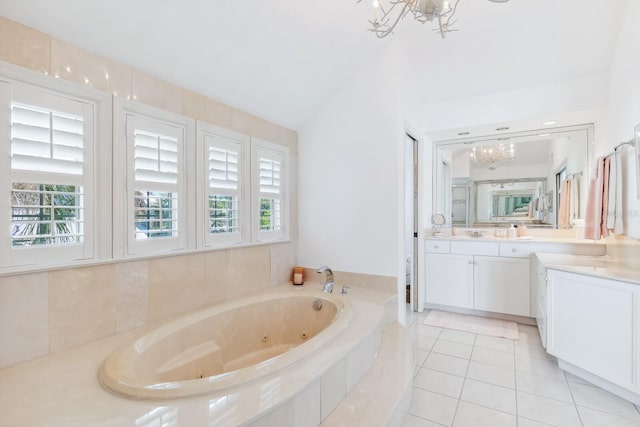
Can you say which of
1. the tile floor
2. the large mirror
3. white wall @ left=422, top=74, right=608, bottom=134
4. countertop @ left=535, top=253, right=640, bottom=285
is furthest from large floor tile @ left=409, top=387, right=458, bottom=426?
white wall @ left=422, top=74, right=608, bottom=134

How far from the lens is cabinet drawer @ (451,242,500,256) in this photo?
3298mm

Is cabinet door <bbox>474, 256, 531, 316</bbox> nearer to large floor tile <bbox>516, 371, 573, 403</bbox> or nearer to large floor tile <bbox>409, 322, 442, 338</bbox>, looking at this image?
large floor tile <bbox>409, 322, 442, 338</bbox>

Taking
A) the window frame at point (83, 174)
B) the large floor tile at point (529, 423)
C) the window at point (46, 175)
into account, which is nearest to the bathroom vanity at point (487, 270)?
the large floor tile at point (529, 423)

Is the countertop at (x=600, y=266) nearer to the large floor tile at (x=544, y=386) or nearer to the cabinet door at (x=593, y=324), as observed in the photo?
the cabinet door at (x=593, y=324)

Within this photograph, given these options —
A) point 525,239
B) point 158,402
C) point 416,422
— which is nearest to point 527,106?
point 525,239

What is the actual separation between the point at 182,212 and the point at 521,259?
10.9 ft

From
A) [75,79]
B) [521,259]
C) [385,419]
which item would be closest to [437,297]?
[521,259]

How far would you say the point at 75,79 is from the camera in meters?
1.60

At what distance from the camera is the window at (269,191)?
273 cm

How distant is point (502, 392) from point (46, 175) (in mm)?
2989

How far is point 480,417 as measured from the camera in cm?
176

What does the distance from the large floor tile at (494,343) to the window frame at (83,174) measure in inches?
121

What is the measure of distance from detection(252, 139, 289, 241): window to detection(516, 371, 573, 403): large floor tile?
2.27m

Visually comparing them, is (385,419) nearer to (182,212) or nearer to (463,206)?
(182,212)
